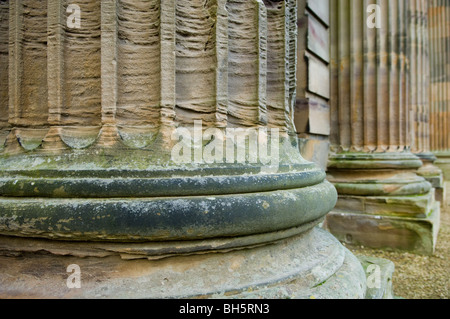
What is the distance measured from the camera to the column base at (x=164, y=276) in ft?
4.53

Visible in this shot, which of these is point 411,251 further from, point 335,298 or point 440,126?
point 440,126

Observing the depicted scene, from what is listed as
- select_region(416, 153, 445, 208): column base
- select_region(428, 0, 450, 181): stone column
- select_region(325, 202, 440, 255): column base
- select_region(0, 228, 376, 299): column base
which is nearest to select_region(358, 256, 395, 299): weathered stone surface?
select_region(0, 228, 376, 299): column base

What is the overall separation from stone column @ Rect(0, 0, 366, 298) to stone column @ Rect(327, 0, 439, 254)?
2783mm

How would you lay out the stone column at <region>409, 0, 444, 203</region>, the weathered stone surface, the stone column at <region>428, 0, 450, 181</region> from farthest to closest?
the stone column at <region>428, 0, 450, 181</region> → the stone column at <region>409, 0, 444, 203</region> → the weathered stone surface

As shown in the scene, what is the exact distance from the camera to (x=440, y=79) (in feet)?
40.0

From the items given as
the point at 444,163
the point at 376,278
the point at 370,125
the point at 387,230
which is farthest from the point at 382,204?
the point at 444,163

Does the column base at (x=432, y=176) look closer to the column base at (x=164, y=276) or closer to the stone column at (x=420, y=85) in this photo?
the stone column at (x=420, y=85)

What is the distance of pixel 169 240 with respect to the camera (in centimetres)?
140

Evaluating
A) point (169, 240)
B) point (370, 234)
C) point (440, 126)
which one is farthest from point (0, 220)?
point (440, 126)

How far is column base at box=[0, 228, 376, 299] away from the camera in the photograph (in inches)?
54.4

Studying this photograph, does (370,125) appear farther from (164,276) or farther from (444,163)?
(444,163)

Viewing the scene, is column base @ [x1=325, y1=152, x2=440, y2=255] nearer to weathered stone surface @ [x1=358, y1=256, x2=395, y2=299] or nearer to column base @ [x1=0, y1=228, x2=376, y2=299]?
weathered stone surface @ [x1=358, y1=256, x2=395, y2=299]

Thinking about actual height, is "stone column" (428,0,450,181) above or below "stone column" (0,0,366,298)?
above

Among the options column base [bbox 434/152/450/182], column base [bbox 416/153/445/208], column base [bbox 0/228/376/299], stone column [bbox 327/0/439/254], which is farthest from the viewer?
column base [bbox 434/152/450/182]
